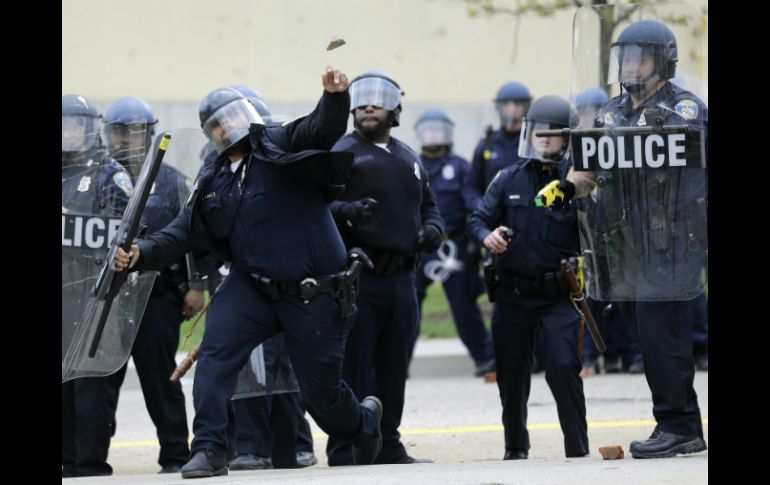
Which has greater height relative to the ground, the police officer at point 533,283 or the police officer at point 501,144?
the police officer at point 501,144

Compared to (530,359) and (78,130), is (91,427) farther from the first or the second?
(530,359)

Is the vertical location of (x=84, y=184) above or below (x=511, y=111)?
below

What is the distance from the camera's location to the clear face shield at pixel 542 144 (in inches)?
304

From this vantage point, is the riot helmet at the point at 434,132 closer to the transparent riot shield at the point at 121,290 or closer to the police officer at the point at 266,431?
the transparent riot shield at the point at 121,290

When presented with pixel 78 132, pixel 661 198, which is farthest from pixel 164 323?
pixel 661 198

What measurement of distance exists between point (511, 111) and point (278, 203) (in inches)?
226

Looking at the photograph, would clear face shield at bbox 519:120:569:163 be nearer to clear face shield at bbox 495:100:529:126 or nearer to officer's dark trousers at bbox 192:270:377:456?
officer's dark trousers at bbox 192:270:377:456

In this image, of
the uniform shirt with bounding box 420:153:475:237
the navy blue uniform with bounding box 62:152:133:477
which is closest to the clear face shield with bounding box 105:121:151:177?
the navy blue uniform with bounding box 62:152:133:477

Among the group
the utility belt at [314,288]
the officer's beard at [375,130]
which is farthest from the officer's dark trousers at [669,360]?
the officer's beard at [375,130]

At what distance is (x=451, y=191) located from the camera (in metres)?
12.5

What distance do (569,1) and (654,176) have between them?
1055 cm

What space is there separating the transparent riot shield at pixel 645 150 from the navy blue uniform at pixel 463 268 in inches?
201

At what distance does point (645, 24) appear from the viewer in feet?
21.7

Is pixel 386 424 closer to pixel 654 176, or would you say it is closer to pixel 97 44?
pixel 654 176
